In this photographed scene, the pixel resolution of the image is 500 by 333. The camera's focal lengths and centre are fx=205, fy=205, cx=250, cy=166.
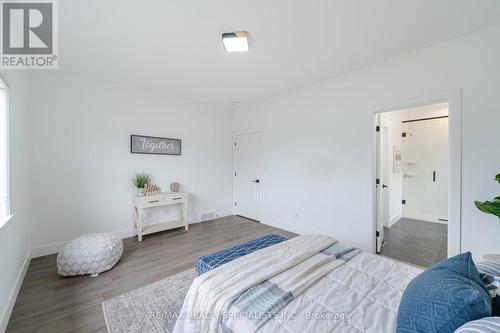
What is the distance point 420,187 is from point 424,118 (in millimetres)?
1623

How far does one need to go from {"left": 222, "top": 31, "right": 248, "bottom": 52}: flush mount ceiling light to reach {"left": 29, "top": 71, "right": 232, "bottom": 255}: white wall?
2250 mm

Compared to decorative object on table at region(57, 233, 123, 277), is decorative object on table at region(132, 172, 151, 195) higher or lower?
higher

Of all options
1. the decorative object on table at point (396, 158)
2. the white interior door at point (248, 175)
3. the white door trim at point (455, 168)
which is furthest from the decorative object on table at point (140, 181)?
the decorative object on table at point (396, 158)

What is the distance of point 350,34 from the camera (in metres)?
2.18

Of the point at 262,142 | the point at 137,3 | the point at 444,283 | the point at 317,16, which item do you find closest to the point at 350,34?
the point at 317,16

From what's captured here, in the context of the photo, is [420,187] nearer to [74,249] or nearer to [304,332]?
[304,332]

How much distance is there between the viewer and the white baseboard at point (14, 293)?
161 centimetres

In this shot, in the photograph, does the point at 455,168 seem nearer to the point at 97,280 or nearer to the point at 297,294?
the point at 297,294

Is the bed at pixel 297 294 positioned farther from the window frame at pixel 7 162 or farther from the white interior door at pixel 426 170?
the white interior door at pixel 426 170

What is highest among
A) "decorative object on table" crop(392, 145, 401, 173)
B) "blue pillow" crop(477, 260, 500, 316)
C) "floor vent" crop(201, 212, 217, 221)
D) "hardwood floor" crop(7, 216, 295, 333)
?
"decorative object on table" crop(392, 145, 401, 173)

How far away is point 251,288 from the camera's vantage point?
1.24 m

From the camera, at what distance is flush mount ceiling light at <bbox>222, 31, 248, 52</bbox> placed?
7.11 feet

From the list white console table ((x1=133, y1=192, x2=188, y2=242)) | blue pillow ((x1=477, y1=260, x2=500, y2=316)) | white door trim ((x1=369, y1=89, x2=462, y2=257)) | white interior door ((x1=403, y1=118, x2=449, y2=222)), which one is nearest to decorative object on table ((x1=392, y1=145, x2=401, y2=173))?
white interior door ((x1=403, y1=118, x2=449, y2=222))

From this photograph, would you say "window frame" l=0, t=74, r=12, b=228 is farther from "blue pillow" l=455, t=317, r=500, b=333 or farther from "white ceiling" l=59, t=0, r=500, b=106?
"blue pillow" l=455, t=317, r=500, b=333
